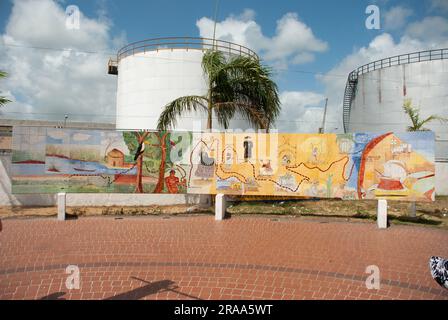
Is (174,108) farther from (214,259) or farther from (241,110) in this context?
(214,259)

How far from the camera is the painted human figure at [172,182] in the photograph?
452 inches

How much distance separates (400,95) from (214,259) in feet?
68.0

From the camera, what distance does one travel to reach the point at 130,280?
17.3 ft

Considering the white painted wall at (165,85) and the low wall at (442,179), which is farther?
the low wall at (442,179)

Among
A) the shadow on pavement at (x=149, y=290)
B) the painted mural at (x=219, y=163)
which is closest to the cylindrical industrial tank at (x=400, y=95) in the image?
the painted mural at (x=219, y=163)

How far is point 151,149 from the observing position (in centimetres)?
1146

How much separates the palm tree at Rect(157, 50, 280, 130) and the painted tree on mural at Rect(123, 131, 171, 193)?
0.64 m

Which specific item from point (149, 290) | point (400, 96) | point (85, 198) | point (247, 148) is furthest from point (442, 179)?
point (85, 198)

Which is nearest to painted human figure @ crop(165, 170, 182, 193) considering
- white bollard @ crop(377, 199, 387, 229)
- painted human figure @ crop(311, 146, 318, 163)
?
painted human figure @ crop(311, 146, 318, 163)

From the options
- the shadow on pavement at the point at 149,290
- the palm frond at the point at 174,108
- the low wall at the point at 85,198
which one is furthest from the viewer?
the low wall at the point at 85,198

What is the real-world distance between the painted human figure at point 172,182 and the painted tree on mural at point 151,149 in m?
0.19

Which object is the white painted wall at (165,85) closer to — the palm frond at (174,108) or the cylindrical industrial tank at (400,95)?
the palm frond at (174,108)

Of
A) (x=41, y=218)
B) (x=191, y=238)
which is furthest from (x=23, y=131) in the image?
Result: (x=191, y=238)

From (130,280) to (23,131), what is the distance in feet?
28.1
